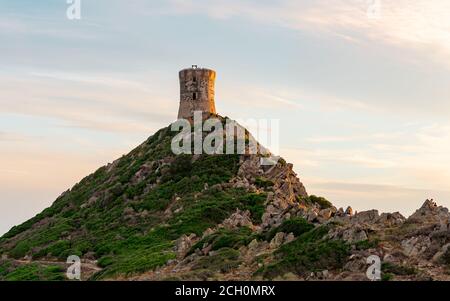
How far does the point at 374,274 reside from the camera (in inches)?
1614

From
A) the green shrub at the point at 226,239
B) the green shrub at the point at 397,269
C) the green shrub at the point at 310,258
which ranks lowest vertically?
the green shrub at the point at 397,269

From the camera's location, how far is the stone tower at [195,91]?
94.1 meters

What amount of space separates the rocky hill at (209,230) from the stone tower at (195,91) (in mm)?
4428

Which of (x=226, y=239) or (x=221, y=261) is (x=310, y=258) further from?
(x=226, y=239)

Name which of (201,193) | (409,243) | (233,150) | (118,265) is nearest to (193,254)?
(118,265)

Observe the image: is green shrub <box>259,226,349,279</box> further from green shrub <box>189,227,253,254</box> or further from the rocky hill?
green shrub <box>189,227,253,254</box>

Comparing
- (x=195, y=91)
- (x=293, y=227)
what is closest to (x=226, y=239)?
(x=293, y=227)

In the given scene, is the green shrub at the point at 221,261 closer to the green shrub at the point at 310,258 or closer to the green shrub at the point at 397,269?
the green shrub at the point at 310,258

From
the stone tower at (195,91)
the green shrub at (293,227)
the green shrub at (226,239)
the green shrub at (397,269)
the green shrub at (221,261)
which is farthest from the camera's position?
the stone tower at (195,91)

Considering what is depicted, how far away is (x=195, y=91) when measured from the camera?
94188mm

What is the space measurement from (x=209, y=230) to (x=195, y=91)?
3308 centimetres

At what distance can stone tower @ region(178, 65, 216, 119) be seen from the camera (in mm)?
94125

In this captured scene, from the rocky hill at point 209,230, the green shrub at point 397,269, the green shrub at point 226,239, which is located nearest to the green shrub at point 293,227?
the rocky hill at point 209,230

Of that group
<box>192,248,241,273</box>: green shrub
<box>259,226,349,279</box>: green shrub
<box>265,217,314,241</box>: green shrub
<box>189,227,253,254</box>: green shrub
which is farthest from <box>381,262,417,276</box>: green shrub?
<box>189,227,253,254</box>: green shrub
